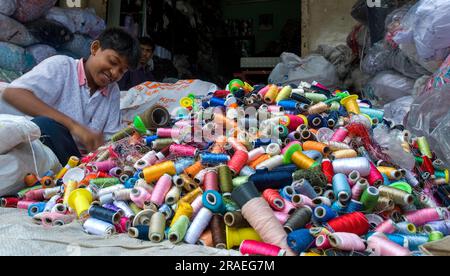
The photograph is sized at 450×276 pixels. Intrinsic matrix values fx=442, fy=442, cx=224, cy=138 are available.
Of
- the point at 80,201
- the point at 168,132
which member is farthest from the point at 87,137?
the point at 80,201

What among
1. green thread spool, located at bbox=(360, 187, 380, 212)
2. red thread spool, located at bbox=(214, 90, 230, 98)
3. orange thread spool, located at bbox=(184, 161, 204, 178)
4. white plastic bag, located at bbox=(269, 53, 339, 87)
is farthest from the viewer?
white plastic bag, located at bbox=(269, 53, 339, 87)

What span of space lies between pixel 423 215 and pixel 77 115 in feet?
7.01

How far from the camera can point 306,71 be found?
167 inches

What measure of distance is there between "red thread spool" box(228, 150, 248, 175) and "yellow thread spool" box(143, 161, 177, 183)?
0.82 ft

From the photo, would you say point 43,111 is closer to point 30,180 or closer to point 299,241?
point 30,180

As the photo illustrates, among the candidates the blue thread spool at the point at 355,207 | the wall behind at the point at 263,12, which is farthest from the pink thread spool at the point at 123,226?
the wall behind at the point at 263,12

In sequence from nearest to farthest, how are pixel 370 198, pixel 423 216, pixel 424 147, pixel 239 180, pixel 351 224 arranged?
pixel 351 224 → pixel 370 198 → pixel 423 216 → pixel 239 180 → pixel 424 147

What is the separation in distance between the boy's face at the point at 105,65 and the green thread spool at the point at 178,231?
1.47 meters

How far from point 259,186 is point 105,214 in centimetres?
59

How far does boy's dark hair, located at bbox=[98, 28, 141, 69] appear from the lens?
106 inches

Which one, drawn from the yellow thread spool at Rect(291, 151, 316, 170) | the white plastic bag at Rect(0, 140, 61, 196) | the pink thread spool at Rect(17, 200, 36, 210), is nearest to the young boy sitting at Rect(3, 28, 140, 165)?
the white plastic bag at Rect(0, 140, 61, 196)

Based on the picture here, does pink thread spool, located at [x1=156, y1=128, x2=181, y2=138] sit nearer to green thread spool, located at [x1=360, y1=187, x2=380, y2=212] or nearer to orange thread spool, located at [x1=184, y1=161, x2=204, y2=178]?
orange thread spool, located at [x1=184, y1=161, x2=204, y2=178]

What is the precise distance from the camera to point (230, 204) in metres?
1.62

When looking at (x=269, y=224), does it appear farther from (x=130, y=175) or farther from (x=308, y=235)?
(x=130, y=175)
